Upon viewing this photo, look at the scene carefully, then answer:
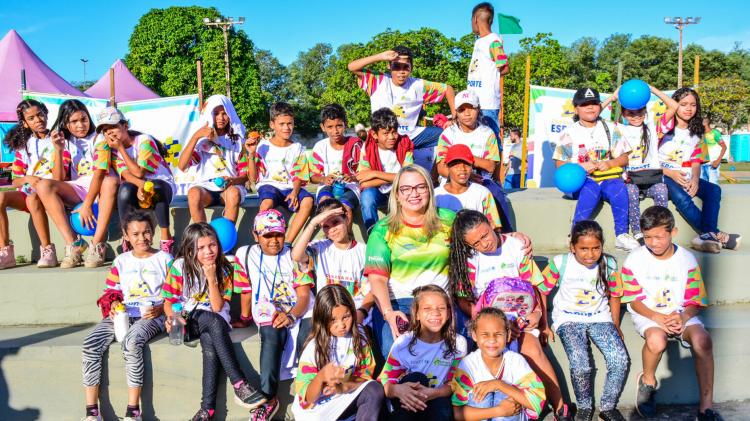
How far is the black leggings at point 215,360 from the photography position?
3.61 metres

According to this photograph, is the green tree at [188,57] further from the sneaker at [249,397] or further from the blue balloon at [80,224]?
the sneaker at [249,397]

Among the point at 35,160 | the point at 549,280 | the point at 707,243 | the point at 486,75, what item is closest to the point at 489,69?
the point at 486,75

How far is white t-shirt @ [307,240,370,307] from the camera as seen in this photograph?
12.9 ft

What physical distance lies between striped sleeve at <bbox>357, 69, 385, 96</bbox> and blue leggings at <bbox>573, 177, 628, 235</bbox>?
7.60ft

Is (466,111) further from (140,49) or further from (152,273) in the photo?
(140,49)

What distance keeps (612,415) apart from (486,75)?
357cm

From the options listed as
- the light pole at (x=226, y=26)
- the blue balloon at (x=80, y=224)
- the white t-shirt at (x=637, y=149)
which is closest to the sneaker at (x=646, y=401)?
the white t-shirt at (x=637, y=149)

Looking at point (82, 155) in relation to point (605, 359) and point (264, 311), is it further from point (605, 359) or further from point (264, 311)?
point (605, 359)

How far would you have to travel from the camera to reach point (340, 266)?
397cm

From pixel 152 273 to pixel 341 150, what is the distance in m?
1.94

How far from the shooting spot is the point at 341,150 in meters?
5.18

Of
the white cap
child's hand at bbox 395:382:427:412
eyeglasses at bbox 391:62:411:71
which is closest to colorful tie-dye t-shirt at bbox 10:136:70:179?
eyeglasses at bbox 391:62:411:71

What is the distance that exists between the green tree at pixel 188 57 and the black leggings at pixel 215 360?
35.0 meters

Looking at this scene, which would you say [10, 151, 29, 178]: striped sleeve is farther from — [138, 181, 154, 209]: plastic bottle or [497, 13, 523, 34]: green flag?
[497, 13, 523, 34]: green flag
